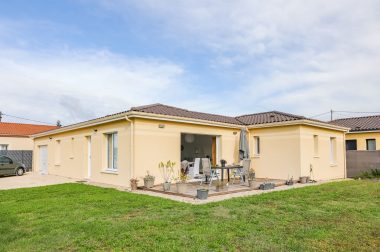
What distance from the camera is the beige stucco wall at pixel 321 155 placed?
14.9 metres

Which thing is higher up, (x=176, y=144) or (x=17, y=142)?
(x=17, y=142)

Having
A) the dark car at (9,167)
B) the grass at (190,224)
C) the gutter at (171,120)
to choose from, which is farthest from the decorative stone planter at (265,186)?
the dark car at (9,167)

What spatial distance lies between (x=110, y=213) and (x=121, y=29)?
9431mm

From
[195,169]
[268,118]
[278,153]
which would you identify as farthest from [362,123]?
[195,169]

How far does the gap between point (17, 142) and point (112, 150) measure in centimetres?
2198

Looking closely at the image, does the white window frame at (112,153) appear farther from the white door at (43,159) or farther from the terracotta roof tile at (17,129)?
the terracotta roof tile at (17,129)

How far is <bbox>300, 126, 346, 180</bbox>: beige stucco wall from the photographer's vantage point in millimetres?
14883

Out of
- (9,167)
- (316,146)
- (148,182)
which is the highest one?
(316,146)

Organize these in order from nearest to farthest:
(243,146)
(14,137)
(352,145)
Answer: (243,146) → (352,145) → (14,137)

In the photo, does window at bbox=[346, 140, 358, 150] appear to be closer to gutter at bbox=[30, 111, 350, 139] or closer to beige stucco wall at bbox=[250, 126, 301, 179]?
gutter at bbox=[30, 111, 350, 139]

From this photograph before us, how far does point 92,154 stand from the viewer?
1552 centimetres

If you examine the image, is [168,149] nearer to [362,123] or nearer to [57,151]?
[57,151]

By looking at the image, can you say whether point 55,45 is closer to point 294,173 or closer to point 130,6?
point 130,6

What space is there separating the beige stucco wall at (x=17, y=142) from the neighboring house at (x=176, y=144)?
14318mm
